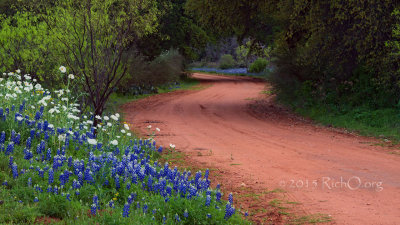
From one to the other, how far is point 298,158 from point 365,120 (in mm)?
6535

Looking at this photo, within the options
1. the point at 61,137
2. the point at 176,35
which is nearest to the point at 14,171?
the point at 61,137

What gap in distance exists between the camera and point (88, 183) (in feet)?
20.1

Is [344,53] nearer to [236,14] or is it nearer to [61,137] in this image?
[236,14]

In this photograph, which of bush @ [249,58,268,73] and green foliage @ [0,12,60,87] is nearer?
green foliage @ [0,12,60,87]

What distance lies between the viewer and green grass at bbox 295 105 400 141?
46.3ft

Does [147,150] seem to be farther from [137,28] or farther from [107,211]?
[137,28]

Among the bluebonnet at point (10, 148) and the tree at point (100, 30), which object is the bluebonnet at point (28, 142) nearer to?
the bluebonnet at point (10, 148)

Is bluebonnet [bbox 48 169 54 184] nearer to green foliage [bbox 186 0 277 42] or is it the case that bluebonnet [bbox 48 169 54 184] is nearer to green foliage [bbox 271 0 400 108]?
green foliage [bbox 271 0 400 108]

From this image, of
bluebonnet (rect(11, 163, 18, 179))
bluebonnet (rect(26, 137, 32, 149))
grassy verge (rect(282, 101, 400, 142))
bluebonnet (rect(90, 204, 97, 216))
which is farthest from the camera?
grassy verge (rect(282, 101, 400, 142))

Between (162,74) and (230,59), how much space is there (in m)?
40.1

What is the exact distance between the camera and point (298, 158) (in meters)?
9.98

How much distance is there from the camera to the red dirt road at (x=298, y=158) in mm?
6637

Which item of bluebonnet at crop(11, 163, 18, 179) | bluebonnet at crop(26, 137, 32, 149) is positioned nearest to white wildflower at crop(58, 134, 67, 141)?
bluebonnet at crop(26, 137, 32, 149)

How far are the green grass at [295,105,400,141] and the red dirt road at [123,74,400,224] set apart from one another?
771 mm
